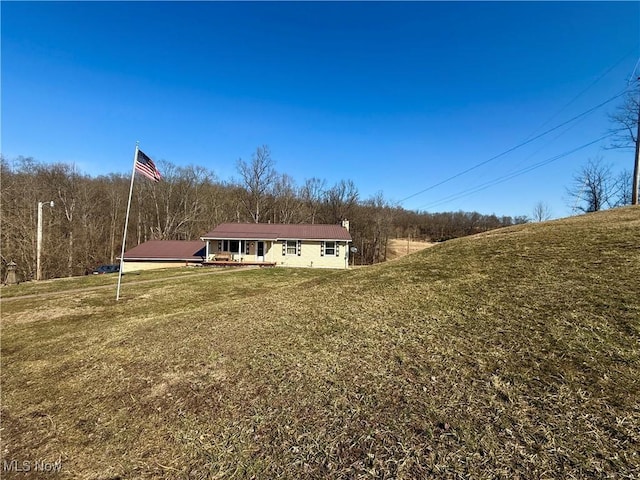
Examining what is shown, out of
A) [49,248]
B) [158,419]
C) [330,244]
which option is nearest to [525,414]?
[158,419]

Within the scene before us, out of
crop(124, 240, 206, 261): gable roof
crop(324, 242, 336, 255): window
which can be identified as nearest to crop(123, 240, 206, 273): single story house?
crop(124, 240, 206, 261): gable roof

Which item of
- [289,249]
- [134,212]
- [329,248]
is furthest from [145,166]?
[134,212]

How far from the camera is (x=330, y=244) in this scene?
82.1ft

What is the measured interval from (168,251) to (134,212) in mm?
19110

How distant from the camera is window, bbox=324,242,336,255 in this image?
24969mm

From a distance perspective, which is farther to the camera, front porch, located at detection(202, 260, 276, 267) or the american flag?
front porch, located at detection(202, 260, 276, 267)

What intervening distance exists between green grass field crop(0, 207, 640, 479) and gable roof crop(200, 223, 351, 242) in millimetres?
17201

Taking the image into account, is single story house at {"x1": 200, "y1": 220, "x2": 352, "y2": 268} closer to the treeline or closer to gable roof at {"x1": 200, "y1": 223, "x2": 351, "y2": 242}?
gable roof at {"x1": 200, "y1": 223, "x2": 351, "y2": 242}

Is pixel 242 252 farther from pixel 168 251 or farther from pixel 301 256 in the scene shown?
pixel 168 251

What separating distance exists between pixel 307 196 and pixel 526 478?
47137 millimetres

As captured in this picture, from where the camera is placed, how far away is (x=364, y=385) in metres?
3.79

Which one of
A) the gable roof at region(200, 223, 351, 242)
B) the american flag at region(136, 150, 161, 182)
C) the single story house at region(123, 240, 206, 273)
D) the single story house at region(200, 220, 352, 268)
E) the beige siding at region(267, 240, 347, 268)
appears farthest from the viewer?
the single story house at region(123, 240, 206, 273)

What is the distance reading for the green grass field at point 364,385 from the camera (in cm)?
269

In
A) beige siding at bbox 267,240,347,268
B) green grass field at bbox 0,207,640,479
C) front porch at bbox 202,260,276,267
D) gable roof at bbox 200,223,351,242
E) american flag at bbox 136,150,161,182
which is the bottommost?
green grass field at bbox 0,207,640,479
